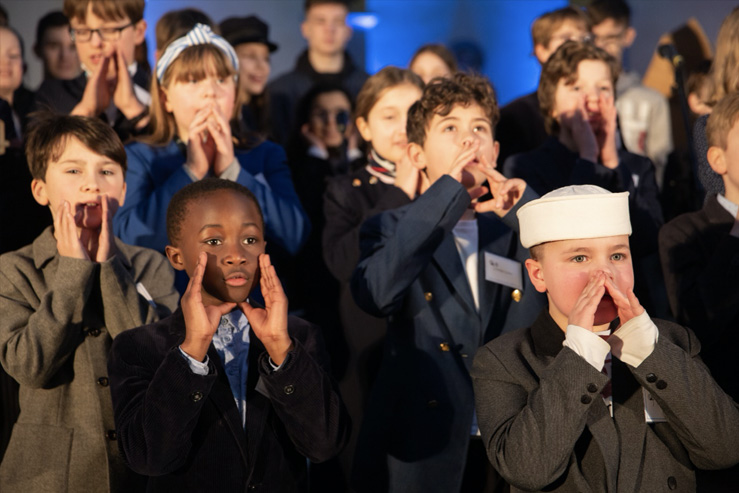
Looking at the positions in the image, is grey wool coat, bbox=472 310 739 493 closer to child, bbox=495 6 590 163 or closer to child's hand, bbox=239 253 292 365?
child's hand, bbox=239 253 292 365

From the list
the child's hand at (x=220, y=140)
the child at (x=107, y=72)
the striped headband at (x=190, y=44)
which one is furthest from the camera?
the child at (x=107, y=72)

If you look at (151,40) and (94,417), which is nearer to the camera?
(94,417)

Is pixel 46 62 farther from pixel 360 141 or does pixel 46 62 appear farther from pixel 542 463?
pixel 542 463

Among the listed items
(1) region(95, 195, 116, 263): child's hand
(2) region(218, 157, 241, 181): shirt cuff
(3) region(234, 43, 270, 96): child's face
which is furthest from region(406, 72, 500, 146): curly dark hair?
(3) region(234, 43, 270, 96): child's face

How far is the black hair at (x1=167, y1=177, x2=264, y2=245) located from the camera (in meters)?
2.86

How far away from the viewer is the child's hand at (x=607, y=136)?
4184mm

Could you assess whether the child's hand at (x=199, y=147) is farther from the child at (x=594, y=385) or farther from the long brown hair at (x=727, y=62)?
the long brown hair at (x=727, y=62)

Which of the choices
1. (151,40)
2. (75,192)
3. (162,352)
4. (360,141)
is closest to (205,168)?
(75,192)

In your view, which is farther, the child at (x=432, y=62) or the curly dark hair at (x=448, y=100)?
the child at (x=432, y=62)

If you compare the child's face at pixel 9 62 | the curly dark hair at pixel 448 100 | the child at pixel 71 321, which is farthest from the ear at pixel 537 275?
the child's face at pixel 9 62

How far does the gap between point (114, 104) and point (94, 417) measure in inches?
76.4

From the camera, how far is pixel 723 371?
3061 millimetres

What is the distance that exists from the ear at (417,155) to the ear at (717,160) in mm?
1041

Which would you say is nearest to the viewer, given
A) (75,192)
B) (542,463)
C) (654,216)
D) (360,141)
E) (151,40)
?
(542,463)
